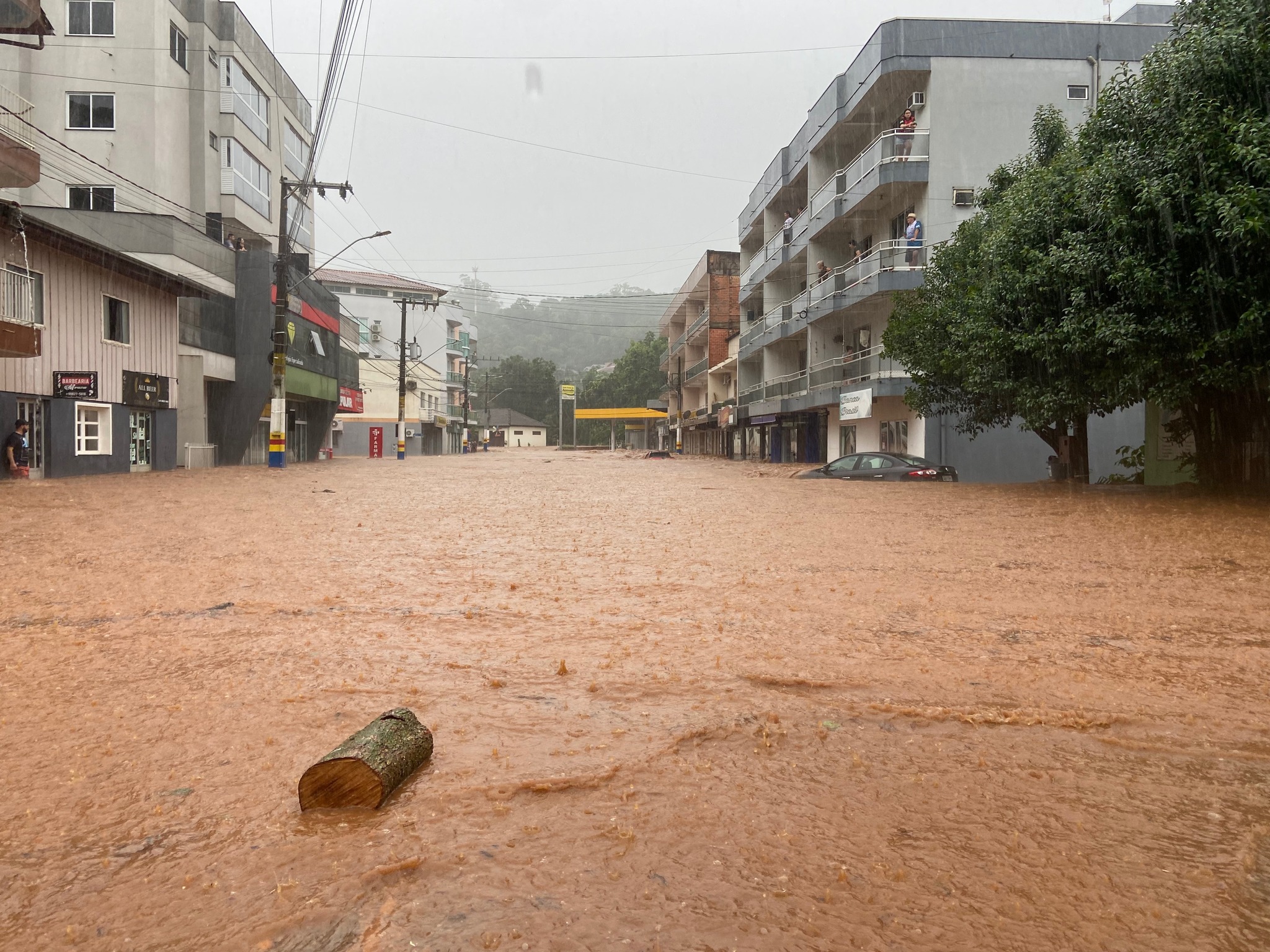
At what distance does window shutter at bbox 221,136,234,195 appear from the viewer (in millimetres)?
34812

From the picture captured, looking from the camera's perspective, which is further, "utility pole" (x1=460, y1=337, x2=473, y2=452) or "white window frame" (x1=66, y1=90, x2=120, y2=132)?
"utility pole" (x1=460, y1=337, x2=473, y2=452)

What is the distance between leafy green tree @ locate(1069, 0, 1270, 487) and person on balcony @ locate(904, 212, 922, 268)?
1199 cm

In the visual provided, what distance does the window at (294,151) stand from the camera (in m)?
43.6

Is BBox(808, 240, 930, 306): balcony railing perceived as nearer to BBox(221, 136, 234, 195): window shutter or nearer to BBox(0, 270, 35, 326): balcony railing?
BBox(0, 270, 35, 326): balcony railing

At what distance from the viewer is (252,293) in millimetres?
32719

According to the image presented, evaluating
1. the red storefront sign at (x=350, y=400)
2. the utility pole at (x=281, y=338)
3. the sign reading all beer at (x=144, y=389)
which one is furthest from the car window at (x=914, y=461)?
the red storefront sign at (x=350, y=400)

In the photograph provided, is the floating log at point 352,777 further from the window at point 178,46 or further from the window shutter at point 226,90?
the window shutter at point 226,90

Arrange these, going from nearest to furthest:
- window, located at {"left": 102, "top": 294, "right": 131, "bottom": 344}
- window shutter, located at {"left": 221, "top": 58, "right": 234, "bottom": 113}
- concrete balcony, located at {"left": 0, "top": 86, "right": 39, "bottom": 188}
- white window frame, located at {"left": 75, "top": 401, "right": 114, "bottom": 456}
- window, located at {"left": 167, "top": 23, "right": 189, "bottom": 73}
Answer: concrete balcony, located at {"left": 0, "top": 86, "right": 39, "bottom": 188}
white window frame, located at {"left": 75, "top": 401, "right": 114, "bottom": 456}
window, located at {"left": 102, "top": 294, "right": 131, "bottom": 344}
window, located at {"left": 167, "top": 23, "right": 189, "bottom": 73}
window shutter, located at {"left": 221, "top": 58, "right": 234, "bottom": 113}

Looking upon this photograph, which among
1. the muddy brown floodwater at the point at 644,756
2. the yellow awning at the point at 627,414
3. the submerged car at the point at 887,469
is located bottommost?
the muddy brown floodwater at the point at 644,756

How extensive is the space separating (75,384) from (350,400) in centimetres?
2721

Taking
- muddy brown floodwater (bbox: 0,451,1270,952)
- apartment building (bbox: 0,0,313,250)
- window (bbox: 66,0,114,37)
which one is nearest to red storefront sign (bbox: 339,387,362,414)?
apartment building (bbox: 0,0,313,250)

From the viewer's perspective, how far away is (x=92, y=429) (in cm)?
2292

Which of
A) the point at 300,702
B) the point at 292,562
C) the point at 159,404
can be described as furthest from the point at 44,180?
the point at 300,702

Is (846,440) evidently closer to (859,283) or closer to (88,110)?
(859,283)
